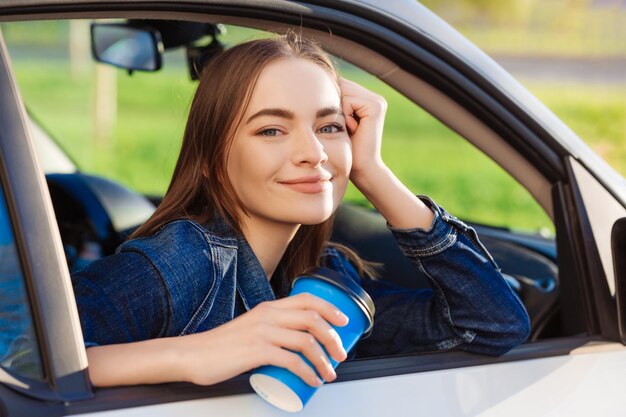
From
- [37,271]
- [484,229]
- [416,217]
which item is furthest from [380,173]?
[484,229]

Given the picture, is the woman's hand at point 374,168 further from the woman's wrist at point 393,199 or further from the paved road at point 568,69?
the paved road at point 568,69

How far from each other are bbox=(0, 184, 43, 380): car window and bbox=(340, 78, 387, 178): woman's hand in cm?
81

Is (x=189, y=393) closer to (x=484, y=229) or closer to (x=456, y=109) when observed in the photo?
(x=456, y=109)

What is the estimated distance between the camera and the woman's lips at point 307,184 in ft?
5.91

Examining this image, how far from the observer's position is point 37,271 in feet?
4.42

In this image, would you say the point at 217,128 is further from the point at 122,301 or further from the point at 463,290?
the point at 463,290

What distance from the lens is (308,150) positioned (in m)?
1.80

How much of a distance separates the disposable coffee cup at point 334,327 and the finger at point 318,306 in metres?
0.01

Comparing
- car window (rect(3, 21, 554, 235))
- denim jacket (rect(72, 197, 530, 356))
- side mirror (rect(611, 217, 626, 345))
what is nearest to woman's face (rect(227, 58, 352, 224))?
denim jacket (rect(72, 197, 530, 356))

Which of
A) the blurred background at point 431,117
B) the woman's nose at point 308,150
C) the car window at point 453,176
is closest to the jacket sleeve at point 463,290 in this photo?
the woman's nose at point 308,150

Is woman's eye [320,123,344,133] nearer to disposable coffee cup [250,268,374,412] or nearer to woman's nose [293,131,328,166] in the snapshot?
woman's nose [293,131,328,166]

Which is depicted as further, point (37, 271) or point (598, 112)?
point (598, 112)

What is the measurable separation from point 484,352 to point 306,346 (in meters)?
0.54

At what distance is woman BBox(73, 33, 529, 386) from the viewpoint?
1.64 m
